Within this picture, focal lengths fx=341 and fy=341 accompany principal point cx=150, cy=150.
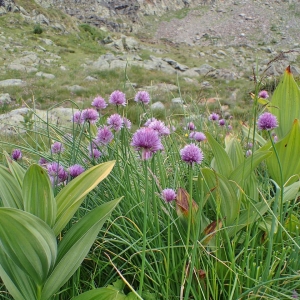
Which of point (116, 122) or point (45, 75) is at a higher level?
point (116, 122)

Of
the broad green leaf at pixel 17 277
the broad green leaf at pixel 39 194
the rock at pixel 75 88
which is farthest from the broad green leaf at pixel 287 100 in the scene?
the rock at pixel 75 88

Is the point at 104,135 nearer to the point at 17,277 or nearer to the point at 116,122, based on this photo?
the point at 116,122

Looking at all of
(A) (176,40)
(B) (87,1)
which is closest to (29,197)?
(A) (176,40)

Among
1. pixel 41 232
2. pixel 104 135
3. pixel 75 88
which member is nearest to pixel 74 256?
pixel 41 232

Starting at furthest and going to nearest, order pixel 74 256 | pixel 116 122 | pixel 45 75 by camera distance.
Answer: pixel 45 75
pixel 116 122
pixel 74 256

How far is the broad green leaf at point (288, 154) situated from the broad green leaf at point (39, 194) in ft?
2.67

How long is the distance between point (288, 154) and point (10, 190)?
3.10ft

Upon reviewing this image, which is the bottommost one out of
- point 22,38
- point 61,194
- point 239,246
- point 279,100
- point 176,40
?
point 176,40

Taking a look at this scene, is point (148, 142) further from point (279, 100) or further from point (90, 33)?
point (90, 33)

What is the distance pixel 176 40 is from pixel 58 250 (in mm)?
34684

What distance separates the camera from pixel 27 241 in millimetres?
738

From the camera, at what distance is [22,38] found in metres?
16.1

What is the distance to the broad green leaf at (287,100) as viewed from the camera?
1.36 m

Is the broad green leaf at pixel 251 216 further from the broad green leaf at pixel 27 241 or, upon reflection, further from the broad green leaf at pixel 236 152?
the broad green leaf at pixel 27 241
